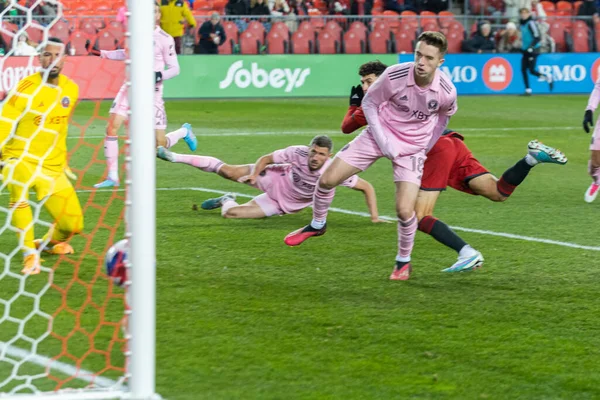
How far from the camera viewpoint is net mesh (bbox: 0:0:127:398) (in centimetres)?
466

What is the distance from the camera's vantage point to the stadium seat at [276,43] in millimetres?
22625

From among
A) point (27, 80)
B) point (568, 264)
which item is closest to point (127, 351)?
point (27, 80)

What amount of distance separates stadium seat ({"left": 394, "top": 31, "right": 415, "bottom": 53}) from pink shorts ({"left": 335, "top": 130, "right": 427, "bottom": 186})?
57.7ft

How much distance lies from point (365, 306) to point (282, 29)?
17454 millimetres

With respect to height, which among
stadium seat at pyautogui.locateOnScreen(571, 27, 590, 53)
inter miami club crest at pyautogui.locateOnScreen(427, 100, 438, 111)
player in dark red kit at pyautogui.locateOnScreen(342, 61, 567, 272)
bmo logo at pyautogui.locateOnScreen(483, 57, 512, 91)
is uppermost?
inter miami club crest at pyautogui.locateOnScreen(427, 100, 438, 111)

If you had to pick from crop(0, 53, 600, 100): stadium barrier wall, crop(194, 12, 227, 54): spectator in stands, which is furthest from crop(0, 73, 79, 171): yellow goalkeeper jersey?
crop(194, 12, 227, 54): spectator in stands

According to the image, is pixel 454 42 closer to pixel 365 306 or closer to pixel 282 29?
pixel 282 29

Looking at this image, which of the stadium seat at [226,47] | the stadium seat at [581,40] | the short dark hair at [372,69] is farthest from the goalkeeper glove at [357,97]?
the stadium seat at [581,40]

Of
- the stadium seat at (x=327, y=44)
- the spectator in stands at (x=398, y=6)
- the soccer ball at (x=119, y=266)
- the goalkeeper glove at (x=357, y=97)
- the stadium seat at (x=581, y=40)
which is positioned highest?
the goalkeeper glove at (x=357, y=97)

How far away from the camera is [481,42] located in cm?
2447

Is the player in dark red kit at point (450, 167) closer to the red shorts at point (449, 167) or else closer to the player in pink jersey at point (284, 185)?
the red shorts at point (449, 167)

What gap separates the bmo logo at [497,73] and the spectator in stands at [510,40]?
41cm

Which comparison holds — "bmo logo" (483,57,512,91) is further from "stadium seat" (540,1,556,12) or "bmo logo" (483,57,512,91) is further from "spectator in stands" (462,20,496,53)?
"stadium seat" (540,1,556,12)

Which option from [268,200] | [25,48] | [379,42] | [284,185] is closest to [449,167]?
[284,185]
